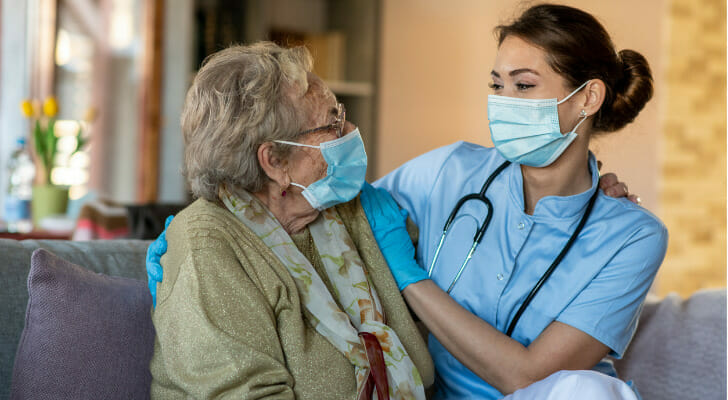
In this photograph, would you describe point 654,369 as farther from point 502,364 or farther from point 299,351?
point 299,351

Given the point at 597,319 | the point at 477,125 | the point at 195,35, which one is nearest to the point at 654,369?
the point at 597,319

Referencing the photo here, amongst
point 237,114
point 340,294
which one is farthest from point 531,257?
point 237,114

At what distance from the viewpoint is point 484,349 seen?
1.43m

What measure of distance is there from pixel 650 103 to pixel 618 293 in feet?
9.99

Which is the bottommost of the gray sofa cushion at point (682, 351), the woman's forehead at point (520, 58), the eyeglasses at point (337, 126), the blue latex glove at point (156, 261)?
the gray sofa cushion at point (682, 351)

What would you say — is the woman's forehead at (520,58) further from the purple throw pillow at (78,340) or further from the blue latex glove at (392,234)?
the purple throw pillow at (78,340)

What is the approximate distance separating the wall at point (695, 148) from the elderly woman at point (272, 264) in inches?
139

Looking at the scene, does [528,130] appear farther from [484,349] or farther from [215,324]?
[215,324]

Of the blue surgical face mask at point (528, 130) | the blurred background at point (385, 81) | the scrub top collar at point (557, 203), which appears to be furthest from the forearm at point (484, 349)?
the blurred background at point (385, 81)

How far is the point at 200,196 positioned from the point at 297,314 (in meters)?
0.32

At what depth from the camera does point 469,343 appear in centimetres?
143

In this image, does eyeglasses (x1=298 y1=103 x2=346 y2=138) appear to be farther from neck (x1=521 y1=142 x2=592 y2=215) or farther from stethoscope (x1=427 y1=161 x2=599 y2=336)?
neck (x1=521 y1=142 x2=592 y2=215)

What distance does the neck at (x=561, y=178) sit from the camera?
162 centimetres

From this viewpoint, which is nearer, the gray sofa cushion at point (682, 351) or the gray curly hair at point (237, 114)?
the gray curly hair at point (237, 114)
